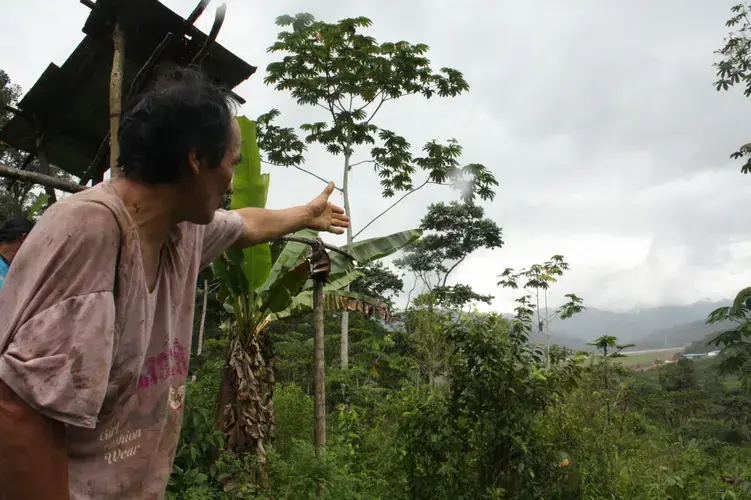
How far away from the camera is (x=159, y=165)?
87cm

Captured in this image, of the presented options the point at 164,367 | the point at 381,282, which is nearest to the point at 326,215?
the point at 164,367

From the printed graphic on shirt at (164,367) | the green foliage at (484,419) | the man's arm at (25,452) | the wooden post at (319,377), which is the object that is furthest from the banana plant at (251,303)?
the man's arm at (25,452)

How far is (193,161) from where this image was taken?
88 centimetres

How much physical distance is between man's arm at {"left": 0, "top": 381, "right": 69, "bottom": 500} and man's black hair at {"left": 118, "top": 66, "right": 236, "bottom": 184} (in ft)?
1.32

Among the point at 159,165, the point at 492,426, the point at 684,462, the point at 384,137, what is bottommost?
the point at 684,462

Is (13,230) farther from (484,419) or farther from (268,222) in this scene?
(484,419)

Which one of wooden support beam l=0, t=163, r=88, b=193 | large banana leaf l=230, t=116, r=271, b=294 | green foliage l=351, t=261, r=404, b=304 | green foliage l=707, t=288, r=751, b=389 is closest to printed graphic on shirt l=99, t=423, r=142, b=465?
wooden support beam l=0, t=163, r=88, b=193

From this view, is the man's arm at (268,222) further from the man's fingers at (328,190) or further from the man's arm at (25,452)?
the man's arm at (25,452)

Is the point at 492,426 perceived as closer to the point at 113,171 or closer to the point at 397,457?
the point at 397,457

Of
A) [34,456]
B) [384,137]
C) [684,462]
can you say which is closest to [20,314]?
[34,456]

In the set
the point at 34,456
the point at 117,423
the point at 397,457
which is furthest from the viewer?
the point at 397,457

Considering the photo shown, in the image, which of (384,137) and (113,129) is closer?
(113,129)

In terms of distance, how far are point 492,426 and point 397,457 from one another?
953 millimetres

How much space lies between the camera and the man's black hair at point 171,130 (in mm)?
863
